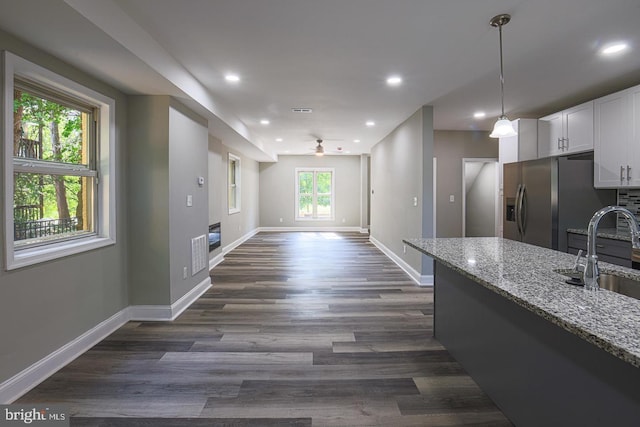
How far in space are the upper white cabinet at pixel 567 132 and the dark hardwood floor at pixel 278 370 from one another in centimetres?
267

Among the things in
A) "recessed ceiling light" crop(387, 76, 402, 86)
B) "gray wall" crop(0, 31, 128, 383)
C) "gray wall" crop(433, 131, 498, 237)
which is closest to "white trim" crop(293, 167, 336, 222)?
"gray wall" crop(433, 131, 498, 237)

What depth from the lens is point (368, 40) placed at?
98.0 inches

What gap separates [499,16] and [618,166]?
2505 millimetres

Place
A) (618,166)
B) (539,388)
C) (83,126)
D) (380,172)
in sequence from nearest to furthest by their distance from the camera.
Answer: (539,388) < (83,126) < (618,166) < (380,172)

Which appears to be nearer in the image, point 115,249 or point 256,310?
point 115,249

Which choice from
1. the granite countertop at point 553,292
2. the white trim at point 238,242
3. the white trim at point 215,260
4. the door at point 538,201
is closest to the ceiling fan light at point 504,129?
the granite countertop at point 553,292

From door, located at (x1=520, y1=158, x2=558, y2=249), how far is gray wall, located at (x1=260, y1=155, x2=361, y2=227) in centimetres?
656

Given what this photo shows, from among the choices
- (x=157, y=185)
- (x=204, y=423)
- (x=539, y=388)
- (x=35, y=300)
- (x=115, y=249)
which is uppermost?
(x=157, y=185)

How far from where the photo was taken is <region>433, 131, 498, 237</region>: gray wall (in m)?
6.00

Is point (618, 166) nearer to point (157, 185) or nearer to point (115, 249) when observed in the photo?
point (157, 185)

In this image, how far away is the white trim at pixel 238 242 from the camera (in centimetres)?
674

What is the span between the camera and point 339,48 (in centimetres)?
262

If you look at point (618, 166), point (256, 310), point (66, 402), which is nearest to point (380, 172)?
point (618, 166)

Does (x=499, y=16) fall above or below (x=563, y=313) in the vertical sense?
above
